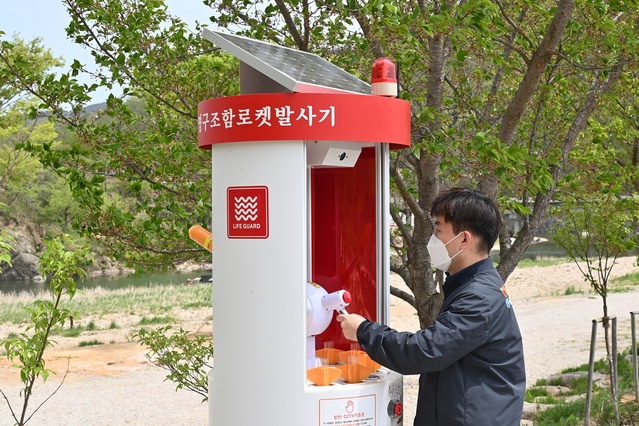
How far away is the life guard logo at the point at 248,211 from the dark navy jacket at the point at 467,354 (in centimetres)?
73

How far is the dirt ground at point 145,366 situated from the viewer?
11695 mm

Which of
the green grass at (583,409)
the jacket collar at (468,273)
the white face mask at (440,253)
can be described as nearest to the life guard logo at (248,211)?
the white face mask at (440,253)

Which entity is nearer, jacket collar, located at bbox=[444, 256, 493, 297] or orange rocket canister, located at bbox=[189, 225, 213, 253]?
jacket collar, located at bbox=[444, 256, 493, 297]

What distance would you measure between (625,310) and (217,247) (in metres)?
16.8

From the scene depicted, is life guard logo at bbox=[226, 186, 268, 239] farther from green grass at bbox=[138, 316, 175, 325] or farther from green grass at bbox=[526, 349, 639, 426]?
green grass at bbox=[138, 316, 175, 325]

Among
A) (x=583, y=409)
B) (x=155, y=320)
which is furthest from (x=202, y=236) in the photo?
(x=155, y=320)

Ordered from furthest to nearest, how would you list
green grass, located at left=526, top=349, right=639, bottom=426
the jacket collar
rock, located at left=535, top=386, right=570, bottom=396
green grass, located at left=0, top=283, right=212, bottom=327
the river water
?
the river water
green grass, located at left=0, top=283, right=212, bottom=327
rock, located at left=535, top=386, right=570, bottom=396
green grass, located at left=526, top=349, right=639, bottom=426
the jacket collar

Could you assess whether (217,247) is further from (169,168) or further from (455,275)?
(169,168)

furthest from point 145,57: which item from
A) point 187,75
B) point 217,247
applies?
point 217,247

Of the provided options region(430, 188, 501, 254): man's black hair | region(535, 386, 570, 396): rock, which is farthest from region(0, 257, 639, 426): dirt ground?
region(430, 188, 501, 254): man's black hair

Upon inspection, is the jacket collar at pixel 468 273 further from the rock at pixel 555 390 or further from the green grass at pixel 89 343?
the green grass at pixel 89 343

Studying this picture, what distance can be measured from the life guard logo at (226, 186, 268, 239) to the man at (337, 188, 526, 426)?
26.4 inches

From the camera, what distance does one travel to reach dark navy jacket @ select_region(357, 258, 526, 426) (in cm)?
327

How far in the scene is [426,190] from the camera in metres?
6.14
